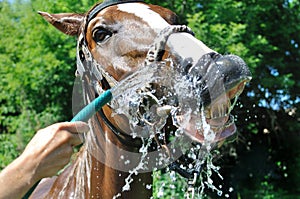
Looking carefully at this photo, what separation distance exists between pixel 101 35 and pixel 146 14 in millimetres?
269

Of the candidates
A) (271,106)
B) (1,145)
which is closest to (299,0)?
(271,106)

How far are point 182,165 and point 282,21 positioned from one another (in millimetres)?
8000

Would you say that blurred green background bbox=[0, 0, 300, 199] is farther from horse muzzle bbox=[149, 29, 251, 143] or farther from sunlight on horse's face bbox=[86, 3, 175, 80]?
horse muzzle bbox=[149, 29, 251, 143]

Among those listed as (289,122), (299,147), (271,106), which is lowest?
(299,147)

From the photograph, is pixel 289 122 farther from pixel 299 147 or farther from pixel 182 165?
pixel 182 165

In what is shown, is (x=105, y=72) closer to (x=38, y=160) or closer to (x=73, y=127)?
(x=73, y=127)

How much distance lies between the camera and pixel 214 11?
8297 millimetres

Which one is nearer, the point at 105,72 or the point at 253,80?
the point at 105,72

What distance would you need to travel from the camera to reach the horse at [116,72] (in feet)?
7.27

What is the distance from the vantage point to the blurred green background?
27.6 feet

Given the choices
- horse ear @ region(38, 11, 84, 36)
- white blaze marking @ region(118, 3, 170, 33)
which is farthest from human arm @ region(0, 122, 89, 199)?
horse ear @ region(38, 11, 84, 36)

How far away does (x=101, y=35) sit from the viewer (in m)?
2.51

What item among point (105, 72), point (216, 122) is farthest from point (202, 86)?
point (105, 72)

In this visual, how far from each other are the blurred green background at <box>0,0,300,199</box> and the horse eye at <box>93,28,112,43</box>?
5242mm
